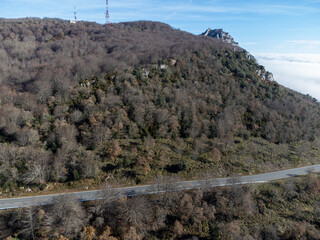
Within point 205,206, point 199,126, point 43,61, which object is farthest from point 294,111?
point 43,61

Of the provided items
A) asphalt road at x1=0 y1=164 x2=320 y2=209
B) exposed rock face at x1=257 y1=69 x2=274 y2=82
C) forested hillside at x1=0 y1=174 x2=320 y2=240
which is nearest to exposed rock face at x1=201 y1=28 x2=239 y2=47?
exposed rock face at x1=257 y1=69 x2=274 y2=82

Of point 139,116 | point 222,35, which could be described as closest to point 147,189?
point 139,116

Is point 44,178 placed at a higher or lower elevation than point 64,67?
lower

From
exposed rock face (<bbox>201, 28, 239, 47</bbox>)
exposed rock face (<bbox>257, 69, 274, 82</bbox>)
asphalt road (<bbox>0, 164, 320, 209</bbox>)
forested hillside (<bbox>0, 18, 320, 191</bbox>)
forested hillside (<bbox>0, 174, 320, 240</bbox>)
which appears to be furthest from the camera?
exposed rock face (<bbox>201, 28, 239, 47</bbox>)

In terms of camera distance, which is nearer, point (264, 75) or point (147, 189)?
point (147, 189)

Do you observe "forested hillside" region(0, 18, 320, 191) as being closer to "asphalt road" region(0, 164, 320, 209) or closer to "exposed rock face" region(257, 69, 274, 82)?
"exposed rock face" region(257, 69, 274, 82)

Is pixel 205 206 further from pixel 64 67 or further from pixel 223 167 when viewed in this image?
pixel 64 67

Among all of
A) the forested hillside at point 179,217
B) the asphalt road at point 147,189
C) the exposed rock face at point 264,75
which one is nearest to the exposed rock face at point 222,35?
the exposed rock face at point 264,75

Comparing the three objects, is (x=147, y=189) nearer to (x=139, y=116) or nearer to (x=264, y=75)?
(x=139, y=116)

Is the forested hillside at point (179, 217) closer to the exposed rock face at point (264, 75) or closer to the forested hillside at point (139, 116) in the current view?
the forested hillside at point (139, 116)
